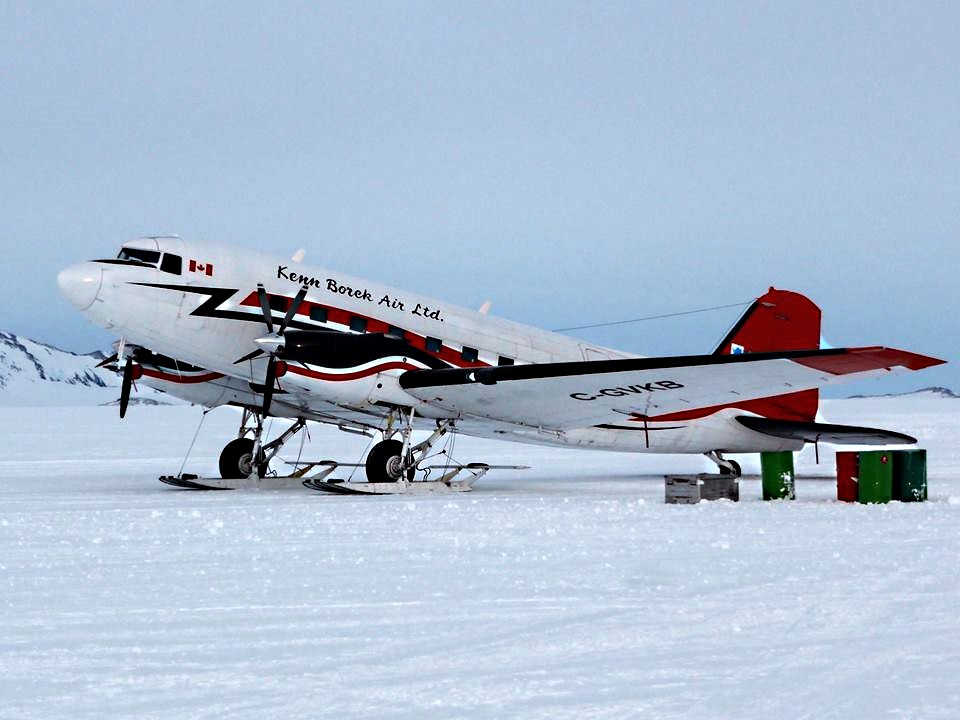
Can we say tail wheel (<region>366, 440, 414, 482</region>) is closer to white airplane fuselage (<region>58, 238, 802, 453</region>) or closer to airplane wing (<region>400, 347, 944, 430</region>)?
white airplane fuselage (<region>58, 238, 802, 453</region>)

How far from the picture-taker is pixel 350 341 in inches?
706

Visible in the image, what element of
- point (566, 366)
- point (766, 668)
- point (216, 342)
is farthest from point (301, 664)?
point (216, 342)

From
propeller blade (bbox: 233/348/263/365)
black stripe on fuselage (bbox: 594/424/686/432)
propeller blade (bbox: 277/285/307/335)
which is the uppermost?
propeller blade (bbox: 277/285/307/335)

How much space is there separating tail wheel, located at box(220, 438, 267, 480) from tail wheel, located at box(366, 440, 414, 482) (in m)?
3.47

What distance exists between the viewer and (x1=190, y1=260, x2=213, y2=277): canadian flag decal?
17.9 metres

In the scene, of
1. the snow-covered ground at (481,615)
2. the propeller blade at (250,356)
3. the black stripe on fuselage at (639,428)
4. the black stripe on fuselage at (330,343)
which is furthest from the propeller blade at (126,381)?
the black stripe on fuselage at (639,428)

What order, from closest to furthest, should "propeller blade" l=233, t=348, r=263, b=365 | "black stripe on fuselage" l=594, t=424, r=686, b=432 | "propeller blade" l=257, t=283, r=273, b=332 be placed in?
"propeller blade" l=257, t=283, r=273, b=332
"propeller blade" l=233, t=348, r=263, b=365
"black stripe on fuselage" l=594, t=424, r=686, b=432

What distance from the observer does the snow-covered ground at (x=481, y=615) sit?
15.5 feet

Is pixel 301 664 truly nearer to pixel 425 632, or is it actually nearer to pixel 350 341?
pixel 425 632

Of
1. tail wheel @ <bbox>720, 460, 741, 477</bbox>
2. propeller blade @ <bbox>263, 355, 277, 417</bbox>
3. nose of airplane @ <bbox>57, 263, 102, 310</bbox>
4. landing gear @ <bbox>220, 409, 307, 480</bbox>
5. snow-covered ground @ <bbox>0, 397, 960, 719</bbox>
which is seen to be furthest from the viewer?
tail wheel @ <bbox>720, 460, 741, 477</bbox>

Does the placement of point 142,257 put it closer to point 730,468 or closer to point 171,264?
point 171,264

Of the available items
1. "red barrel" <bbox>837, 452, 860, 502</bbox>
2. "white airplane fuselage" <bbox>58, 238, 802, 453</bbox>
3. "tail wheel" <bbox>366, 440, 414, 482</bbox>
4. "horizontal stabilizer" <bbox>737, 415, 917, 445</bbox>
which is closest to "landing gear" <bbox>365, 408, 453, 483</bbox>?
"tail wheel" <bbox>366, 440, 414, 482</bbox>

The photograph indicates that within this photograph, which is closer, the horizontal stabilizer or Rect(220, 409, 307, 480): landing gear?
the horizontal stabilizer

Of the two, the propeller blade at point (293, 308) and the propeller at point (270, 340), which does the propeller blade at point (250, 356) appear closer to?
the propeller at point (270, 340)
